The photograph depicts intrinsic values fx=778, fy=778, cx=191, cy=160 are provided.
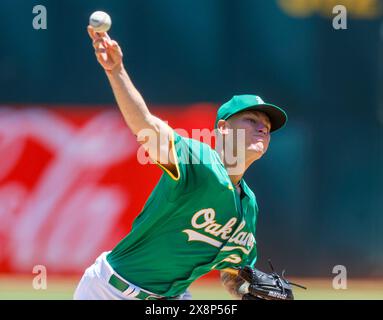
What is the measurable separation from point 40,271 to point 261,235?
7.59ft

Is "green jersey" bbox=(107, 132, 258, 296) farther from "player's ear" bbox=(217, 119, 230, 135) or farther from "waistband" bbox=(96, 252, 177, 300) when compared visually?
"player's ear" bbox=(217, 119, 230, 135)

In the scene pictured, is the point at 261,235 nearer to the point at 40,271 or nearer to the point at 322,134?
the point at 322,134

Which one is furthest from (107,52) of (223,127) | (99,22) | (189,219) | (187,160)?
(223,127)

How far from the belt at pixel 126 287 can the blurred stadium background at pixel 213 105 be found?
4.43m

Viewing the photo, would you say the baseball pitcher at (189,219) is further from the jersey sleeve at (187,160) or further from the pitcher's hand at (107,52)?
the pitcher's hand at (107,52)

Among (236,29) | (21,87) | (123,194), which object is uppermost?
(236,29)

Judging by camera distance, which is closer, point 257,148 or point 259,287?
point 257,148

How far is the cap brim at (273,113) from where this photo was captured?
385cm

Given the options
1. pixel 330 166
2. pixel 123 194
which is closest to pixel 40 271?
pixel 123 194

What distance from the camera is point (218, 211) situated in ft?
11.7

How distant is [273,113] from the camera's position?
3.92m

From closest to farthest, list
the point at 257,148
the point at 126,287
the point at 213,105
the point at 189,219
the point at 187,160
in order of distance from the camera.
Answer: the point at 187,160 → the point at 189,219 → the point at 126,287 → the point at 257,148 → the point at 213,105

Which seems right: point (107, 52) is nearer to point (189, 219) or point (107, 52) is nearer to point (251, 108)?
point (189, 219)

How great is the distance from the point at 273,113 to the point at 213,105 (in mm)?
4328
